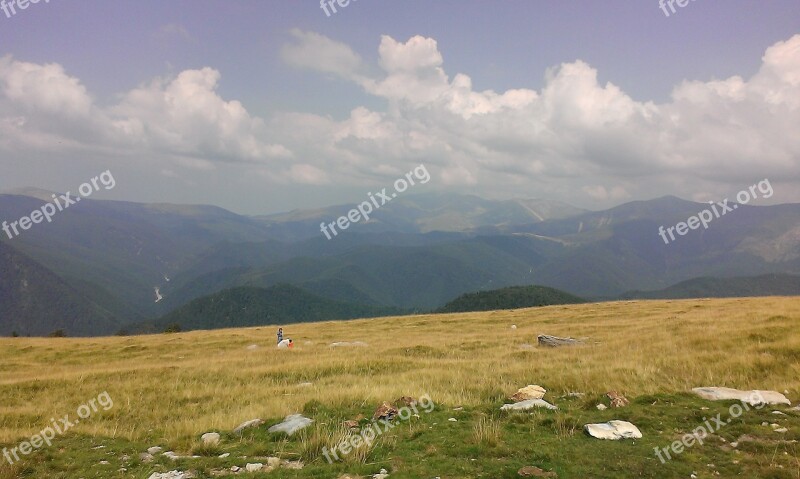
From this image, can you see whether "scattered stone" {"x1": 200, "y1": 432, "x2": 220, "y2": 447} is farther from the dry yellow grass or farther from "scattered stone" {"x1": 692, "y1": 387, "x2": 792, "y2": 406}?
"scattered stone" {"x1": 692, "y1": 387, "x2": 792, "y2": 406}

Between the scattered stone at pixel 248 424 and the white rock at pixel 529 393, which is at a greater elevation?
the scattered stone at pixel 248 424

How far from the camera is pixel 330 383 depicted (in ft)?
57.3

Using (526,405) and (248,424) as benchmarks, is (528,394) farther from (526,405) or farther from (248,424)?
(248,424)

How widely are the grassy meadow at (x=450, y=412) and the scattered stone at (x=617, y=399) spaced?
8.7 inches

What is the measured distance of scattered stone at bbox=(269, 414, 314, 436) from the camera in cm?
1055

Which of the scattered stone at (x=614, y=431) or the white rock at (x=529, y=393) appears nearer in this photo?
the scattered stone at (x=614, y=431)

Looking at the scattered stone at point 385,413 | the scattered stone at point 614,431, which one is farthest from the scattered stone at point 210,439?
the scattered stone at point 614,431

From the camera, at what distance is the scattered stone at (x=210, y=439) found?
A: 986 cm

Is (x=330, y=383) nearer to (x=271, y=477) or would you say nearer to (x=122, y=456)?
(x=122, y=456)

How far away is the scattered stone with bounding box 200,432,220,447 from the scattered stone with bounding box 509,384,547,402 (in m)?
8.21

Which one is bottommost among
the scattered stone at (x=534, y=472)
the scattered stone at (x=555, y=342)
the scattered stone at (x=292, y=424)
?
the scattered stone at (x=555, y=342)

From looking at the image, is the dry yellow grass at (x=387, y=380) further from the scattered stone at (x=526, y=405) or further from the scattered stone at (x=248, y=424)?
the scattered stone at (x=526, y=405)

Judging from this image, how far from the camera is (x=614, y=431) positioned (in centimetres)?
905

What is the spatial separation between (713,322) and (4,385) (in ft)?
133
